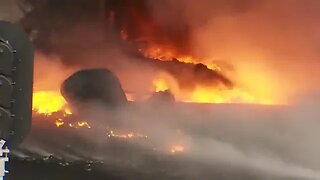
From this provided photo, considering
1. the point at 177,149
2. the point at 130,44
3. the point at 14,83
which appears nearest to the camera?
the point at 14,83

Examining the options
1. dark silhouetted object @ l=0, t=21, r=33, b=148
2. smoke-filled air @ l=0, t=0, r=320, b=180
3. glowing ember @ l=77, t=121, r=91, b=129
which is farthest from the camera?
glowing ember @ l=77, t=121, r=91, b=129

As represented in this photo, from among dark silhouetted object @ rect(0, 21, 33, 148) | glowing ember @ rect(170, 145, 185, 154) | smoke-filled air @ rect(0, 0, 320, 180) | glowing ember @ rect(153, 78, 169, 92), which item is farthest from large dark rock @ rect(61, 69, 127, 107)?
dark silhouetted object @ rect(0, 21, 33, 148)

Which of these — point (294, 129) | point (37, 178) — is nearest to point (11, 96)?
point (37, 178)

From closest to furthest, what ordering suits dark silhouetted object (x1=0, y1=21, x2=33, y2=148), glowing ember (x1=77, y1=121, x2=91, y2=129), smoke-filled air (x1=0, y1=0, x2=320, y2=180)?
dark silhouetted object (x1=0, y1=21, x2=33, y2=148) → smoke-filled air (x1=0, y1=0, x2=320, y2=180) → glowing ember (x1=77, y1=121, x2=91, y2=129)

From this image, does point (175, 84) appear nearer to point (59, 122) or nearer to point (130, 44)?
point (130, 44)

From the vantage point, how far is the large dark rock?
2.98 meters

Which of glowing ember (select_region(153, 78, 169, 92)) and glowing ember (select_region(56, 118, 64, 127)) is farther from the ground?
glowing ember (select_region(153, 78, 169, 92))

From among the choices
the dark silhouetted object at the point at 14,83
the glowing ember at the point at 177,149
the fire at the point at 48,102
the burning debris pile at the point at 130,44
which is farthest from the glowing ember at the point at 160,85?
the dark silhouetted object at the point at 14,83

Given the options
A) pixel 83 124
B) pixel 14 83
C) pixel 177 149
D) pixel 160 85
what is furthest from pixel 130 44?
pixel 14 83

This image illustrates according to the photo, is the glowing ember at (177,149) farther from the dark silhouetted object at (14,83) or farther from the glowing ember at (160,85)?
the dark silhouetted object at (14,83)

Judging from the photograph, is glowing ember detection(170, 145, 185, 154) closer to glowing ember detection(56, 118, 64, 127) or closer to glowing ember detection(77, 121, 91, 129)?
glowing ember detection(77, 121, 91, 129)

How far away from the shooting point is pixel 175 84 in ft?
9.87

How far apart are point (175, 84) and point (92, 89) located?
44 centimetres

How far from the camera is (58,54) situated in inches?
120
